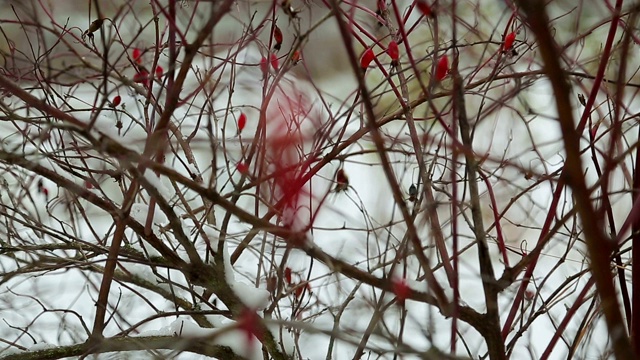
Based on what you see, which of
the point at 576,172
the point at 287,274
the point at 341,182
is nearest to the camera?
the point at 576,172

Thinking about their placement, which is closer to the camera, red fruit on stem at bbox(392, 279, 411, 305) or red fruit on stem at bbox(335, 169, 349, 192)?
red fruit on stem at bbox(392, 279, 411, 305)

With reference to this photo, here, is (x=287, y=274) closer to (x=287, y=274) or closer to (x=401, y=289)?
(x=287, y=274)

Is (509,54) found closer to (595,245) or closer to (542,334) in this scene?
(595,245)

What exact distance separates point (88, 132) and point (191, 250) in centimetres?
40

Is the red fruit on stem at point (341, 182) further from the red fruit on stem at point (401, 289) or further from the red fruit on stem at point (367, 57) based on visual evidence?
the red fruit on stem at point (401, 289)

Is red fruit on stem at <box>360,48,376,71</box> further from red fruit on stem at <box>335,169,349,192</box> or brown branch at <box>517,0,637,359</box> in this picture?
brown branch at <box>517,0,637,359</box>

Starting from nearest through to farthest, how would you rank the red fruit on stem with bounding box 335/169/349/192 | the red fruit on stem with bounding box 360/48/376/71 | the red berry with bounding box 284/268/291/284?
1. the red fruit on stem with bounding box 360/48/376/71
2. the red fruit on stem with bounding box 335/169/349/192
3. the red berry with bounding box 284/268/291/284

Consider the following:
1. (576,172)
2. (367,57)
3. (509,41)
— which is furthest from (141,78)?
(576,172)

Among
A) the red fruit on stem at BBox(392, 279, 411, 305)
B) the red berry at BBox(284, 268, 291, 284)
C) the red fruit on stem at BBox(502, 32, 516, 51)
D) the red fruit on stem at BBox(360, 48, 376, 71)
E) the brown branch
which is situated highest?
the red fruit on stem at BBox(502, 32, 516, 51)

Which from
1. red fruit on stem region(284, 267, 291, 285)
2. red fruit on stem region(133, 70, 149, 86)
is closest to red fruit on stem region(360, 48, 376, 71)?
red fruit on stem region(133, 70, 149, 86)

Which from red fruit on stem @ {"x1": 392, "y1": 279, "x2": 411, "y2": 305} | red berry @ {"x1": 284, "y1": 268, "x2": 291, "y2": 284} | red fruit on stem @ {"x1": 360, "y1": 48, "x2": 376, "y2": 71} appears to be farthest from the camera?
red berry @ {"x1": 284, "y1": 268, "x2": 291, "y2": 284}

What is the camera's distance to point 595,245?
1.77 feet

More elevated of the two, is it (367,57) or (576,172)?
(367,57)

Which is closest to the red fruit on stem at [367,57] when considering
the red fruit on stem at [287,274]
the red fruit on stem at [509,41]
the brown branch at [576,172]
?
the red fruit on stem at [509,41]
